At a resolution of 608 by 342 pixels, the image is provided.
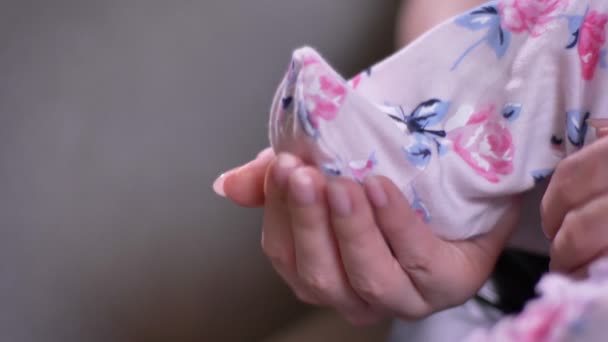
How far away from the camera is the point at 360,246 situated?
0.89ft

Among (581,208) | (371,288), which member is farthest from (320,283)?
(581,208)

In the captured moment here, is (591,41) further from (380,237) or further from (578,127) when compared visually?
(380,237)

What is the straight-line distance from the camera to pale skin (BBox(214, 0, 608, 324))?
25 cm

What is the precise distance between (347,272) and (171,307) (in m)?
0.18

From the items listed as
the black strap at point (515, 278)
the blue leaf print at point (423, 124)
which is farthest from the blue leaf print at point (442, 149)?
the black strap at point (515, 278)

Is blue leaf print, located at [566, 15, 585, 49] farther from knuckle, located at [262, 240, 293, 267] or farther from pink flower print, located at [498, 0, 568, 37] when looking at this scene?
knuckle, located at [262, 240, 293, 267]

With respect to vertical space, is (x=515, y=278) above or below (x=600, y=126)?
below

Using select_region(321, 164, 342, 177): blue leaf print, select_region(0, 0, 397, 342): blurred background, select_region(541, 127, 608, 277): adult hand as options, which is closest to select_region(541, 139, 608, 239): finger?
select_region(541, 127, 608, 277): adult hand

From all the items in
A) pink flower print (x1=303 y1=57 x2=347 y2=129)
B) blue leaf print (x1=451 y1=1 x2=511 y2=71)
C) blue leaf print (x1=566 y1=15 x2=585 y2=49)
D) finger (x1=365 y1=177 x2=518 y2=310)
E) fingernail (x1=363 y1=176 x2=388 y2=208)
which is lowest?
finger (x1=365 y1=177 x2=518 y2=310)

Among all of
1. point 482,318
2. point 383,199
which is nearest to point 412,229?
point 383,199

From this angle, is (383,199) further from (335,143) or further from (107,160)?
(107,160)

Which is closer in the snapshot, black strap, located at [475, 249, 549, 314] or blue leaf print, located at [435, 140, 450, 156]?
blue leaf print, located at [435, 140, 450, 156]

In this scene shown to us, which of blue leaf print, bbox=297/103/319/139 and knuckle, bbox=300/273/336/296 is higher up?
blue leaf print, bbox=297/103/319/139

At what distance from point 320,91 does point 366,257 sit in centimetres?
8
